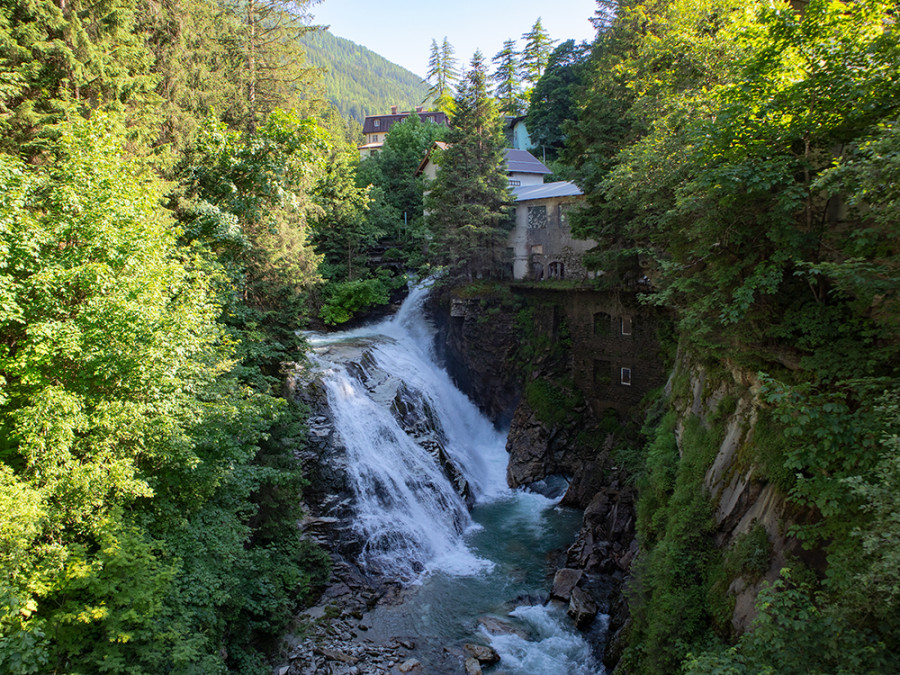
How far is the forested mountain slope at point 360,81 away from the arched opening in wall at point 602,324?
118912 millimetres

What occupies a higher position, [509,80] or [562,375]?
[509,80]

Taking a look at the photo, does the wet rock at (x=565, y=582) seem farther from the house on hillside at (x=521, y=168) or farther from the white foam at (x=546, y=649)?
the house on hillside at (x=521, y=168)

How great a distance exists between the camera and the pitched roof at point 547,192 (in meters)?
27.6

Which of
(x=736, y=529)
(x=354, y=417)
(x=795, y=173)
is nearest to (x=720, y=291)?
(x=795, y=173)

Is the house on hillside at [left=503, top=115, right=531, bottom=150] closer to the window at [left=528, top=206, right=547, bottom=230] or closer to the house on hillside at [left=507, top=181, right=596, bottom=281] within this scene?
the house on hillside at [left=507, top=181, right=596, bottom=281]

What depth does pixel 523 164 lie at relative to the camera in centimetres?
3644

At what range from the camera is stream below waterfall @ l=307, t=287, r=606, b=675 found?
12.7 m

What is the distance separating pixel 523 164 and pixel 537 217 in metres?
9.13

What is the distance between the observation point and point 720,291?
31.8 feet

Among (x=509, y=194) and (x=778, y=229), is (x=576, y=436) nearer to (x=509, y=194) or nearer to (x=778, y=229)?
(x=509, y=194)

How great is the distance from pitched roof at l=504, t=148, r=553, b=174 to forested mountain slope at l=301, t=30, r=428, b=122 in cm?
10101

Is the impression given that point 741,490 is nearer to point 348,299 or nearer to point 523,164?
point 348,299

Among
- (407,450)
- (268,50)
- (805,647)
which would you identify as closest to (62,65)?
(268,50)

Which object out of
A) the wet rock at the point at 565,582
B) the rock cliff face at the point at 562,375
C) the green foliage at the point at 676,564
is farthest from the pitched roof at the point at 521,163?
the green foliage at the point at 676,564
